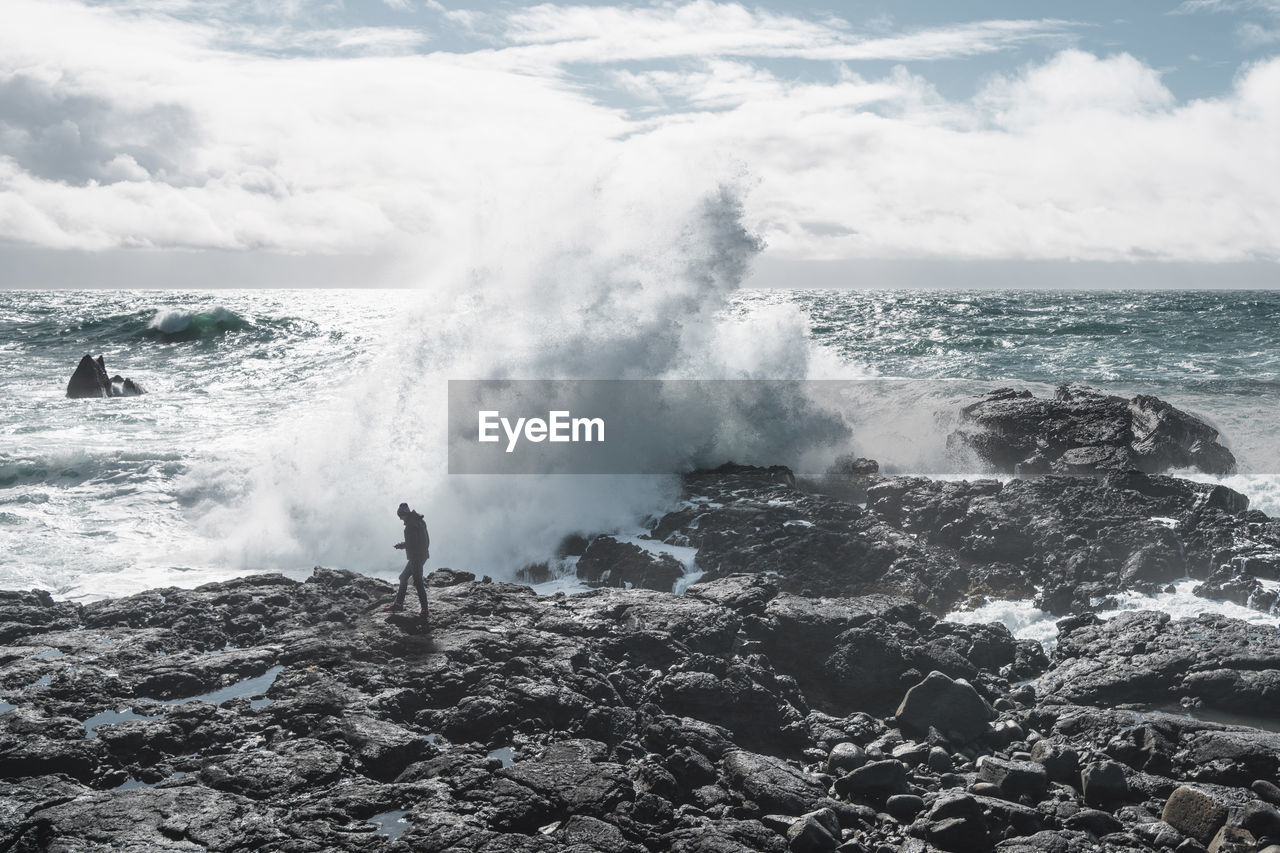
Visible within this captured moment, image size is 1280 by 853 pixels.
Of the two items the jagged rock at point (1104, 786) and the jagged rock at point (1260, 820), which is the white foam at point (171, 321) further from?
the jagged rock at point (1260, 820)

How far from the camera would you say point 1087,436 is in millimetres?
17484

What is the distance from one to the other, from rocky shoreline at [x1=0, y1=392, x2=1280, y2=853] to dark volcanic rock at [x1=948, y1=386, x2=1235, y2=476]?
2.99m

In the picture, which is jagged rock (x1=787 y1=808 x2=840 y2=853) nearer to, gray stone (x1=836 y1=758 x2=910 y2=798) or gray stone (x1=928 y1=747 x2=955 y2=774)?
gray stone (x1=836 y1=758 x2=910 y2=798)

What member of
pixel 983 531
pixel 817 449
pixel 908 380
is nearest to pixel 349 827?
pixel 983 531

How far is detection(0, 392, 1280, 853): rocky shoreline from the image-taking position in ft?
23.2

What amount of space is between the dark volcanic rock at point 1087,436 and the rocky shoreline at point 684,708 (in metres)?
2.99

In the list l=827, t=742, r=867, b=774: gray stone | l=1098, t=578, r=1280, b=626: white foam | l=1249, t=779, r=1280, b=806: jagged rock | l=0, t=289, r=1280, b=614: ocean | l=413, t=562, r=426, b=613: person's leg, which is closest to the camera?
l=1249, t=779, r=1280, b=806: jagged rock

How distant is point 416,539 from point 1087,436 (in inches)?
501

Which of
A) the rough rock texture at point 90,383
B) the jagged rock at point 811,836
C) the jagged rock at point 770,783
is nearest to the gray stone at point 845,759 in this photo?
the jagged rock at point 770,783

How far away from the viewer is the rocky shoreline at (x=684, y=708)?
23.2 feet

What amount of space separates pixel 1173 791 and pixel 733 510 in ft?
26.9

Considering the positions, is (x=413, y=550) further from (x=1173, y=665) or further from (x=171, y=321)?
(x=171, y=321)

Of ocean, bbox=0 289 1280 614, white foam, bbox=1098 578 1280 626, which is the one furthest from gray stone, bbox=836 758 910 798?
ocean, bbox=0 289 1280 614

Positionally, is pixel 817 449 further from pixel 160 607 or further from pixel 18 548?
pixel 18 548
